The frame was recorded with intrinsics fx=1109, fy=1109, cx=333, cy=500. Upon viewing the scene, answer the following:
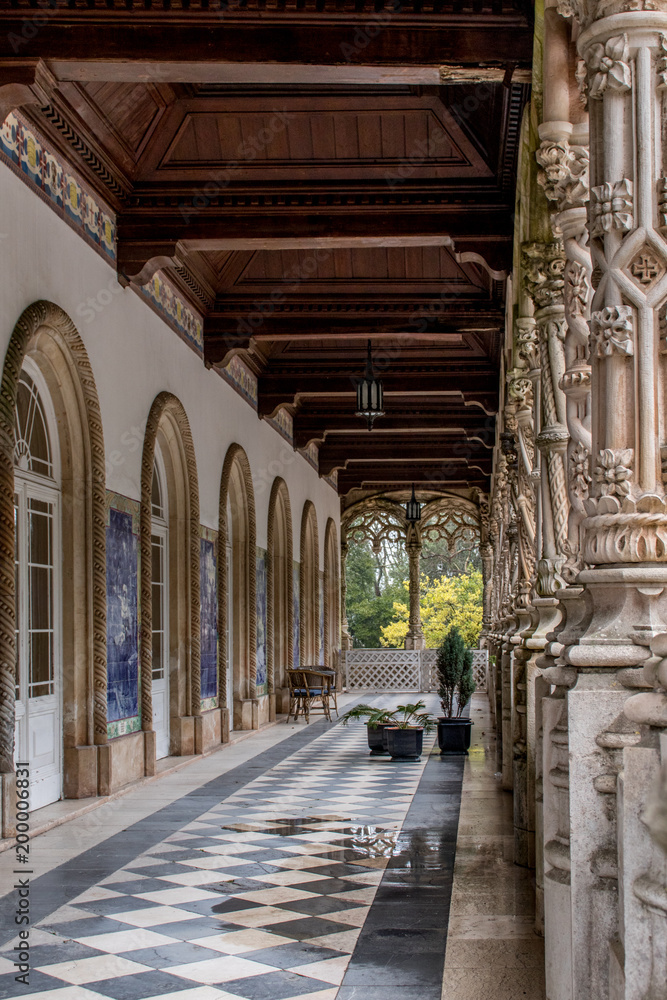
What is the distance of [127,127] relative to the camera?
8.17 m

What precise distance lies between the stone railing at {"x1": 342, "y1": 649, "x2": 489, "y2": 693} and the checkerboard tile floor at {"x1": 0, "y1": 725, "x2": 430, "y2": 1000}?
16478 millimetres

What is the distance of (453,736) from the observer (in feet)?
35.5

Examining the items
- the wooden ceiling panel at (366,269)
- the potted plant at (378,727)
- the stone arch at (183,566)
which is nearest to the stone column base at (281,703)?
the potted plant at (378,727)

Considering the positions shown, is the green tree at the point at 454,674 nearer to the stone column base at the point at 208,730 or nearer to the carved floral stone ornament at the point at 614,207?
the stone column base at the point at 208,730

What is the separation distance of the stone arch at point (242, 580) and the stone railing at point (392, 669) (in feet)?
34.1

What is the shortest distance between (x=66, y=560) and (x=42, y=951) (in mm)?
3968

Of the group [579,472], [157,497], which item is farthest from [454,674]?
[579,472]

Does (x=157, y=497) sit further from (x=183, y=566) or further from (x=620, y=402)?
(x=620, y=402)

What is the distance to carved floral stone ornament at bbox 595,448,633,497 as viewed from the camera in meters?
2.71

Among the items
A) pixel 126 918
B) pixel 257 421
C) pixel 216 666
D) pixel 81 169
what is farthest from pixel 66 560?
pixel 257 421

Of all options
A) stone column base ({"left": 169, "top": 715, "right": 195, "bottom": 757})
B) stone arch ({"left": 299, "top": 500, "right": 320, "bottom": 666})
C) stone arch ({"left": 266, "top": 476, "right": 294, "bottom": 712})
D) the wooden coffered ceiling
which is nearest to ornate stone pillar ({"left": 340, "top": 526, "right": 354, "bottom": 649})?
stone arch ({"left": 299, "top": 500, "right": 320, "bottom": 666})

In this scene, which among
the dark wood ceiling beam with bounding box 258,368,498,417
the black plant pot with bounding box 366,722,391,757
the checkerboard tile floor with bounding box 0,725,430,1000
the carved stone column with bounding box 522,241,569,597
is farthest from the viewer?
the dark wood ceiling beam with bounding box 258,368,498,417

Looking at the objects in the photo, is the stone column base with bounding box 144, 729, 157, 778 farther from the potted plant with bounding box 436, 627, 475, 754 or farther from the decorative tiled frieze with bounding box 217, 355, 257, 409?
the decorative tiled frieze with bounding box 217, 355, 257, 409

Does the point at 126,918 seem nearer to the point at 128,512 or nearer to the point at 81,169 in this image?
the point at 128,512
